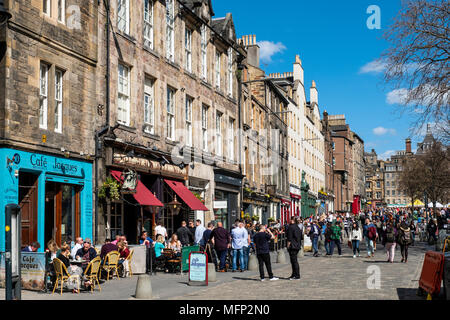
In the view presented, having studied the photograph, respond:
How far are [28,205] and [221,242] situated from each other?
21.7 ft

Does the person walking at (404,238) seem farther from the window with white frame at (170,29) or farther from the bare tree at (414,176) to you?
the bare tree at (414,176)

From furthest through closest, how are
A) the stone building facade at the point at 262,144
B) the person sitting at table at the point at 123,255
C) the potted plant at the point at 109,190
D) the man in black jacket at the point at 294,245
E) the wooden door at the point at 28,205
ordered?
the stone building facade at the point at 262,144 < the potted plant at the point at 109,190 < the person sitting at table at the point at 123,255 < the man in black jacket at the point at 294,245 < the wooden door at the point at 28,205

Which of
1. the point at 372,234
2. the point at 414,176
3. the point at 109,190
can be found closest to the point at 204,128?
the point at 372,234

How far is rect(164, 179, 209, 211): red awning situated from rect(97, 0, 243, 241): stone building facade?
0.07m

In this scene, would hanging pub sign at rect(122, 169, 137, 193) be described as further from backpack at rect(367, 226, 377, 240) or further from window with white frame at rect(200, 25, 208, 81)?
backpack at rect(367, 226, 377, 240)

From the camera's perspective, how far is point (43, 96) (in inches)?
689

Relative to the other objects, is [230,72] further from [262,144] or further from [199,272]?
[199,272]

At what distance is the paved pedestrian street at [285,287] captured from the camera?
13.3 m

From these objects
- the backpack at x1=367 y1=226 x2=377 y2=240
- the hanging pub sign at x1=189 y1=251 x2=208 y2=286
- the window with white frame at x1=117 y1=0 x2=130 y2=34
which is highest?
the window with white frame at x1=117 y1=0 x2=130 y2=34

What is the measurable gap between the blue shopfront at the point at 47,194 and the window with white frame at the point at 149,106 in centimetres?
481

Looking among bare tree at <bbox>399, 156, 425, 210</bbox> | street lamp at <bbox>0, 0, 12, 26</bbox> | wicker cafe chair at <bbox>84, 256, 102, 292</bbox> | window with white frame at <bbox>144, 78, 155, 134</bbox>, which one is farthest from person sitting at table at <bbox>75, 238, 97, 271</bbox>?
bare tree at <bbox>399, 156, 425, 210</bbox>

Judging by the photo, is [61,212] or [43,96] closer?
[43,96]

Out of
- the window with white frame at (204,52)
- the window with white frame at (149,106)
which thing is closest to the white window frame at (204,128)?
the window with white frame at (204,52)

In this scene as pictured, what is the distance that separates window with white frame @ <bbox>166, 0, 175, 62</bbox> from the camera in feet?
85.1
